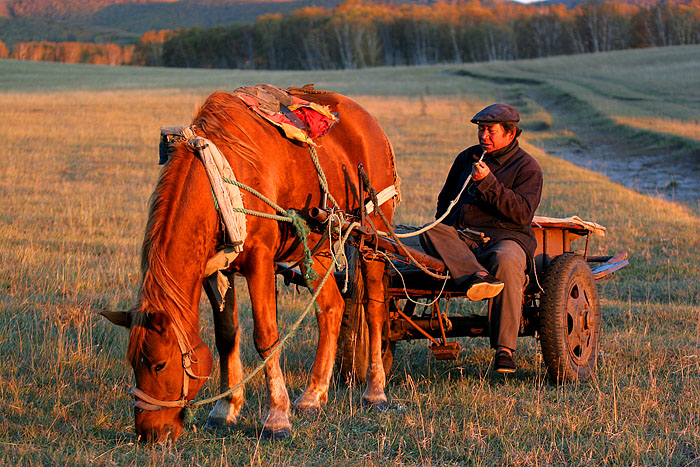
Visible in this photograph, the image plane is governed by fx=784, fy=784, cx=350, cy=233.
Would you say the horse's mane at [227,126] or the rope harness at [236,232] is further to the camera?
the horse's mane at [227,126]

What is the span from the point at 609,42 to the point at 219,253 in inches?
4040

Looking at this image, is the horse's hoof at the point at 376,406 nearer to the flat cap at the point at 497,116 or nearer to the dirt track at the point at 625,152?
the flat cap at the point at 497,116

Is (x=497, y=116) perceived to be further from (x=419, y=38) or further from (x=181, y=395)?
(x=419, y=38)

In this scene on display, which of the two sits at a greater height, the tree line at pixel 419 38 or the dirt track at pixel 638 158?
the tree line at pixel 419 38

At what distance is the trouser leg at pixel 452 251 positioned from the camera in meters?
5.32

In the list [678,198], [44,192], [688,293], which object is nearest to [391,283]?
[688,293]

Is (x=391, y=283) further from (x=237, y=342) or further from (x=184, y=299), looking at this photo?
(x=184, y=299)

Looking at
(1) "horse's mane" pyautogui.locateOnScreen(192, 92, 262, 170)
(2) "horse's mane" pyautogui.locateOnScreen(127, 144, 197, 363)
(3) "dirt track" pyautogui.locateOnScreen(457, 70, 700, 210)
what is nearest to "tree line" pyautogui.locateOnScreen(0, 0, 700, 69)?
(3) "dirt track" pyautogui.locateOnScreen(457, 70, 700, 210)

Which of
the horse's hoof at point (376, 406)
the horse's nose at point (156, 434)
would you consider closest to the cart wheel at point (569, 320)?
the horse's hoof at point (376, 406)

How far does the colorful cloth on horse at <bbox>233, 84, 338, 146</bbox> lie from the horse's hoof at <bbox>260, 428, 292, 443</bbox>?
179 cm

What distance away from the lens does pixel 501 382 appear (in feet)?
19.2

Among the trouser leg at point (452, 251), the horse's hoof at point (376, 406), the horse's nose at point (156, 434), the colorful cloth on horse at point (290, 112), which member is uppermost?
the colorful cloth on horse at point (290, 112)

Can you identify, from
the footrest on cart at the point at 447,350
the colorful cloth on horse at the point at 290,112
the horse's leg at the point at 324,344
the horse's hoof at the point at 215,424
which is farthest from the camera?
the footrest on cart at the point at 447,350

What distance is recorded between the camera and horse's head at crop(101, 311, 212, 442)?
155 inches
